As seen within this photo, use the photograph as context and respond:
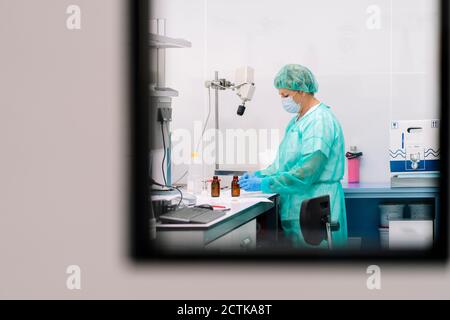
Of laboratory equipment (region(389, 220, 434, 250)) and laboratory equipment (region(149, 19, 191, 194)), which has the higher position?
laboratory equipment (region(149, 19, 191, 194))

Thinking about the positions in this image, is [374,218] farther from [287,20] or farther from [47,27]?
[47,27]

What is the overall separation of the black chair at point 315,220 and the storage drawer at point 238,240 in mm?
225

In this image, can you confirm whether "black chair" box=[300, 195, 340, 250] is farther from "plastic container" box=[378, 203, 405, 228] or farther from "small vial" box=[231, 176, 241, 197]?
"plastic container" box=[378, 203, 405, 228]

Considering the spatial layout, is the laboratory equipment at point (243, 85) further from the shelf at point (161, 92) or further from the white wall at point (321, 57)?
the shelf at point (161, 92)

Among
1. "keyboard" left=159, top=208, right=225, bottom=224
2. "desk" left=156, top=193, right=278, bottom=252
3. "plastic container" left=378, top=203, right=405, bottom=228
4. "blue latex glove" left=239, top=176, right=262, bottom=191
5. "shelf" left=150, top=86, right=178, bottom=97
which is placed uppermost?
"shelf" left=150, top=86, right=178, bottom=97

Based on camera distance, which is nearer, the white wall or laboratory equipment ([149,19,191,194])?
laboratory equipment ([149,19,191,194])

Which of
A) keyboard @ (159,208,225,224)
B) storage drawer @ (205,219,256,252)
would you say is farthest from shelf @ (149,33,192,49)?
storage drawer @ (205,219,256,252)

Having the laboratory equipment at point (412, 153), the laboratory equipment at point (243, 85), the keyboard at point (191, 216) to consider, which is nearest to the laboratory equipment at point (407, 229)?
the laboratory equipment at point (412, 153)

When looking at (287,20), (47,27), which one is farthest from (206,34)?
(47,27)

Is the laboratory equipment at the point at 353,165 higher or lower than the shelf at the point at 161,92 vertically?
lower

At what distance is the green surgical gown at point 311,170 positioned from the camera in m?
2.43

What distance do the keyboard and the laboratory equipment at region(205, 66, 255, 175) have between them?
958 mm

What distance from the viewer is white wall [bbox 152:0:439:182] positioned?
320cm
